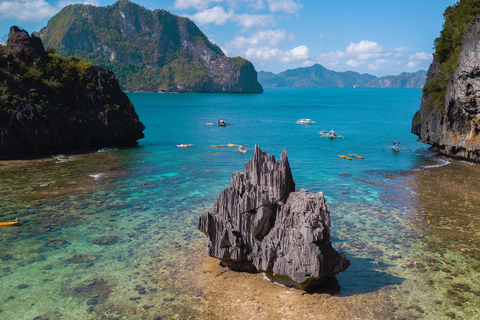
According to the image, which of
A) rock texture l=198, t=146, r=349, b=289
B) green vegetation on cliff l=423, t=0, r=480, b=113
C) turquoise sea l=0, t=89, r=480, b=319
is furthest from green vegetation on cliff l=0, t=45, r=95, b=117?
green vegetation on cliff l=423, t=0, r=480, b=113

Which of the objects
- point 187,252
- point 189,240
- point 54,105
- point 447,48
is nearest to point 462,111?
point 447,48

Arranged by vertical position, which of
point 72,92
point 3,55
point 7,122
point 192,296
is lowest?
point 192,296

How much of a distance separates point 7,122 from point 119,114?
1617 cm

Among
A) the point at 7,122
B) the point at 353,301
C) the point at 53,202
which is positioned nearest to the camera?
the point at 353,301

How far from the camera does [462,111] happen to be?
41688mm

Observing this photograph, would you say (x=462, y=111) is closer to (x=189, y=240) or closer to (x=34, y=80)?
(x=189, y=240)

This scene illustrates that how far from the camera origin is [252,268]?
1914 cm

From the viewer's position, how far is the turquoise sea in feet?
54.0

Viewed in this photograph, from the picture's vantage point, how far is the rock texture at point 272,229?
16.7 meters

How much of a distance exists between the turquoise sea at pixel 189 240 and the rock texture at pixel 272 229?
49.0 inches

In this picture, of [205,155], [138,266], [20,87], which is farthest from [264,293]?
[20,87]

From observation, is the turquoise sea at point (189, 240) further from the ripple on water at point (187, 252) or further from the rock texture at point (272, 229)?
the rock texture at point (272, 229)

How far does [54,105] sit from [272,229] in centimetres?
4419

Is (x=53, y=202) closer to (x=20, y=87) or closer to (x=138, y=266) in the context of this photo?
(x=138, y=266)
